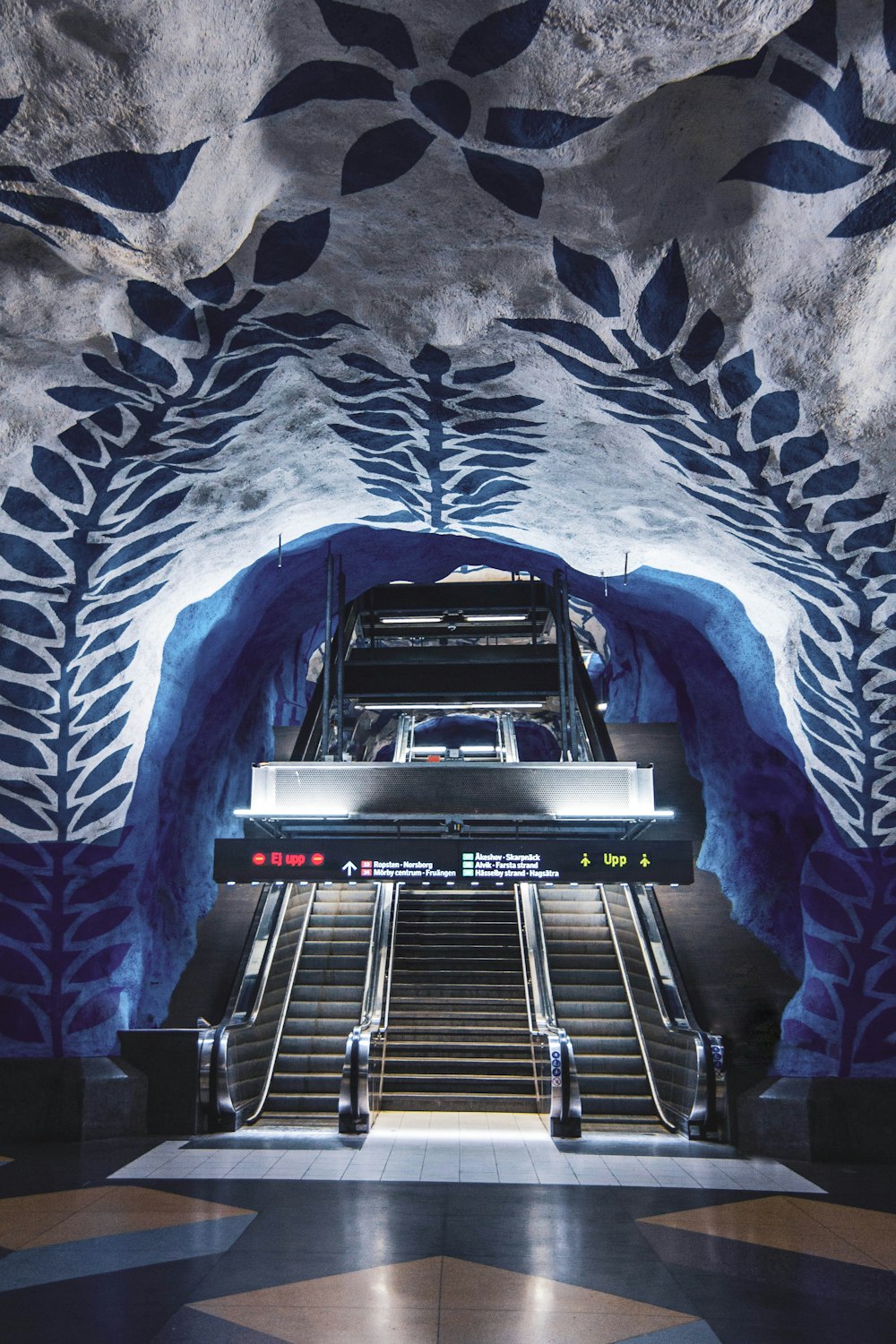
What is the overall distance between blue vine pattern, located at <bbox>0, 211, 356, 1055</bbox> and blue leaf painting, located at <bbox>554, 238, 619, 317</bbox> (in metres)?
1.24

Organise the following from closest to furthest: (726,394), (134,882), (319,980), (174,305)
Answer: (174,305) < (726,394) < (134,882) < (319,980)

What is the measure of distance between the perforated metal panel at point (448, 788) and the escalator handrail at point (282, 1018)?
3.04m

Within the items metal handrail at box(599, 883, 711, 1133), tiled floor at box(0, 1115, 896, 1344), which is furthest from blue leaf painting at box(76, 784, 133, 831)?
metal handrail at box(599, 883, 711, 1133)

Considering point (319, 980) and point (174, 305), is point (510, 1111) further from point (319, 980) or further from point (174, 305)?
→ point (174, 305)

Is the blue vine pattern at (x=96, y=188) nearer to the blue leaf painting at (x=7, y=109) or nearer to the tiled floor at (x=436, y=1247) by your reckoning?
the blue leaf painting at (x=7, y=109)

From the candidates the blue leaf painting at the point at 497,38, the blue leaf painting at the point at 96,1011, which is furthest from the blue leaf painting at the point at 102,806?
the blue leaf painting at the point at 497,38

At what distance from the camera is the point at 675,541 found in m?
8.49

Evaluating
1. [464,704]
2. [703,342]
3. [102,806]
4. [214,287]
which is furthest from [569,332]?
[464,704]

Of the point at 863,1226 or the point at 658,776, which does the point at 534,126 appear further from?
the point at 658,776

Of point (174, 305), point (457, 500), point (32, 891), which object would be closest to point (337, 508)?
point (457, 500)

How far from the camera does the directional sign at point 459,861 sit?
8359mm

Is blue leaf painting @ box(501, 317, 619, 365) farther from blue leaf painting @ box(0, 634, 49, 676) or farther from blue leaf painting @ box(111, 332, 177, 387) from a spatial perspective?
blue leaf painting @ box(0, 634, 49, 676)

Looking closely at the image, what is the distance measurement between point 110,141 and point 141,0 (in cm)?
66

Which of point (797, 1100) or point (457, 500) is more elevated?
point (457, 500)
